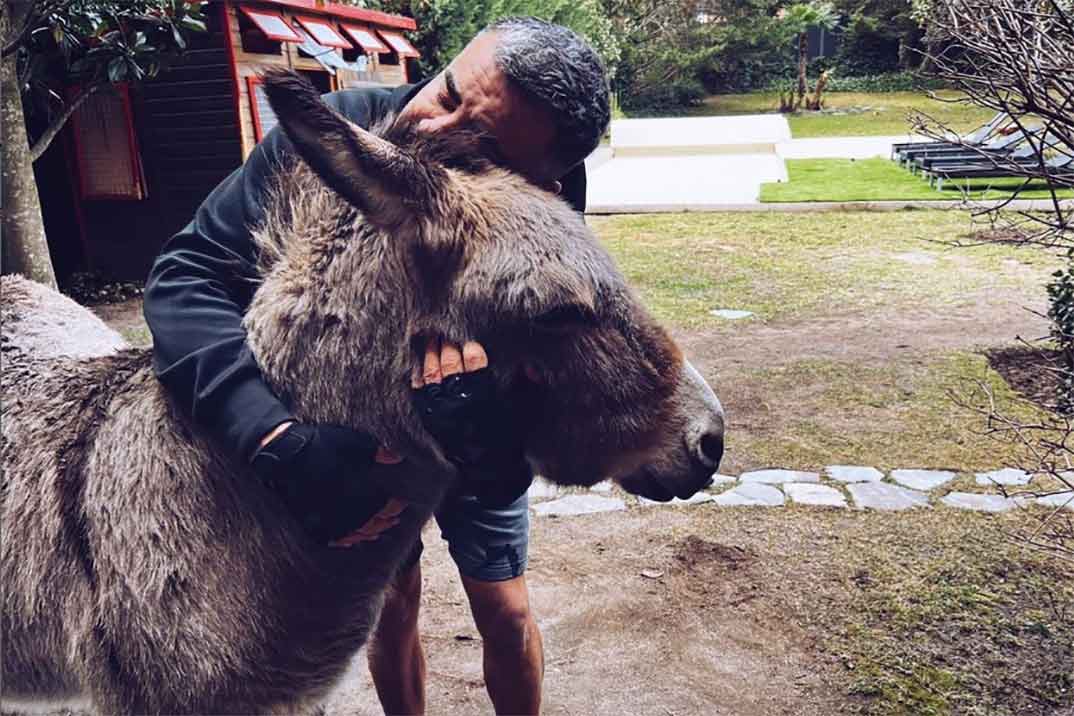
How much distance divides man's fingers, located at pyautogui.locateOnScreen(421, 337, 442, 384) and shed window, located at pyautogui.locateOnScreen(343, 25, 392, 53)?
1152 cm

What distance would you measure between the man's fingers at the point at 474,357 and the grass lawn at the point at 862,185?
48.3 feet

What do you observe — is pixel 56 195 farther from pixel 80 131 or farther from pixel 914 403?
pixel 914 403

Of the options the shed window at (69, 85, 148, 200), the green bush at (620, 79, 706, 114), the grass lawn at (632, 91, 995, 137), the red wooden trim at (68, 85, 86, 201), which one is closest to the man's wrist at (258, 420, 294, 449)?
the shed window at (69, 85, 148, 200)

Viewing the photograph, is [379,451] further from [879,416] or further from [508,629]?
[879,416]

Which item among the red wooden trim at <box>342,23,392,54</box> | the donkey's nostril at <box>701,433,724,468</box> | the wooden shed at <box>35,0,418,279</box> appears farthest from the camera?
the red wooden trim at <box>342,23,392,54</box>

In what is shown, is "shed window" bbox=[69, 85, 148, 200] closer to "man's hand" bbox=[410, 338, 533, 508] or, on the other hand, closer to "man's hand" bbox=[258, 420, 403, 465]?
"man's hand" bbox=[258, 420, 403, 465]

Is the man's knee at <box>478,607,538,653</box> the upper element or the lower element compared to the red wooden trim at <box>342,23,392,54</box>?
lower

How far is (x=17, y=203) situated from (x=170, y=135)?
13.7 feet

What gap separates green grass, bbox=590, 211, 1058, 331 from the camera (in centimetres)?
964

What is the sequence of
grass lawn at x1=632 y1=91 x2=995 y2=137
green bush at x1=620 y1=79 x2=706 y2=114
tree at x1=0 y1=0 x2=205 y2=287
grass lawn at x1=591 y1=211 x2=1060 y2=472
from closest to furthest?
grass lawn at x1=591 y1=211 x2=1060 y2=472 → tree at x1=0 y1=0 x2=205 y2=287 → grass lawn at x1=632 y1=91 x2=995 y2=137 → green bush at x1=620 y1=79 x2=706 y2=114

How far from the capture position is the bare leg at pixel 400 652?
9.62ft

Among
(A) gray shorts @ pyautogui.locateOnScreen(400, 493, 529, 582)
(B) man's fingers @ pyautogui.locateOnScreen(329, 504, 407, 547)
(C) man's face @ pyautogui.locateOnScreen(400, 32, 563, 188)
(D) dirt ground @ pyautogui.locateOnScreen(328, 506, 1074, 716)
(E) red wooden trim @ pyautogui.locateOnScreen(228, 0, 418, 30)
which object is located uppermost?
(E) red wooden trim @ pyautogui.locateOnScreen(228, 0, 418, 30)

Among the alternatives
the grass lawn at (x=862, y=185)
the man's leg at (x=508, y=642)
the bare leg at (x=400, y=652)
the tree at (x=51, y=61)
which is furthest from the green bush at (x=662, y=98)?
the man's leg at (x=508, y=642)

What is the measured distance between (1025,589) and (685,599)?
167 cm
